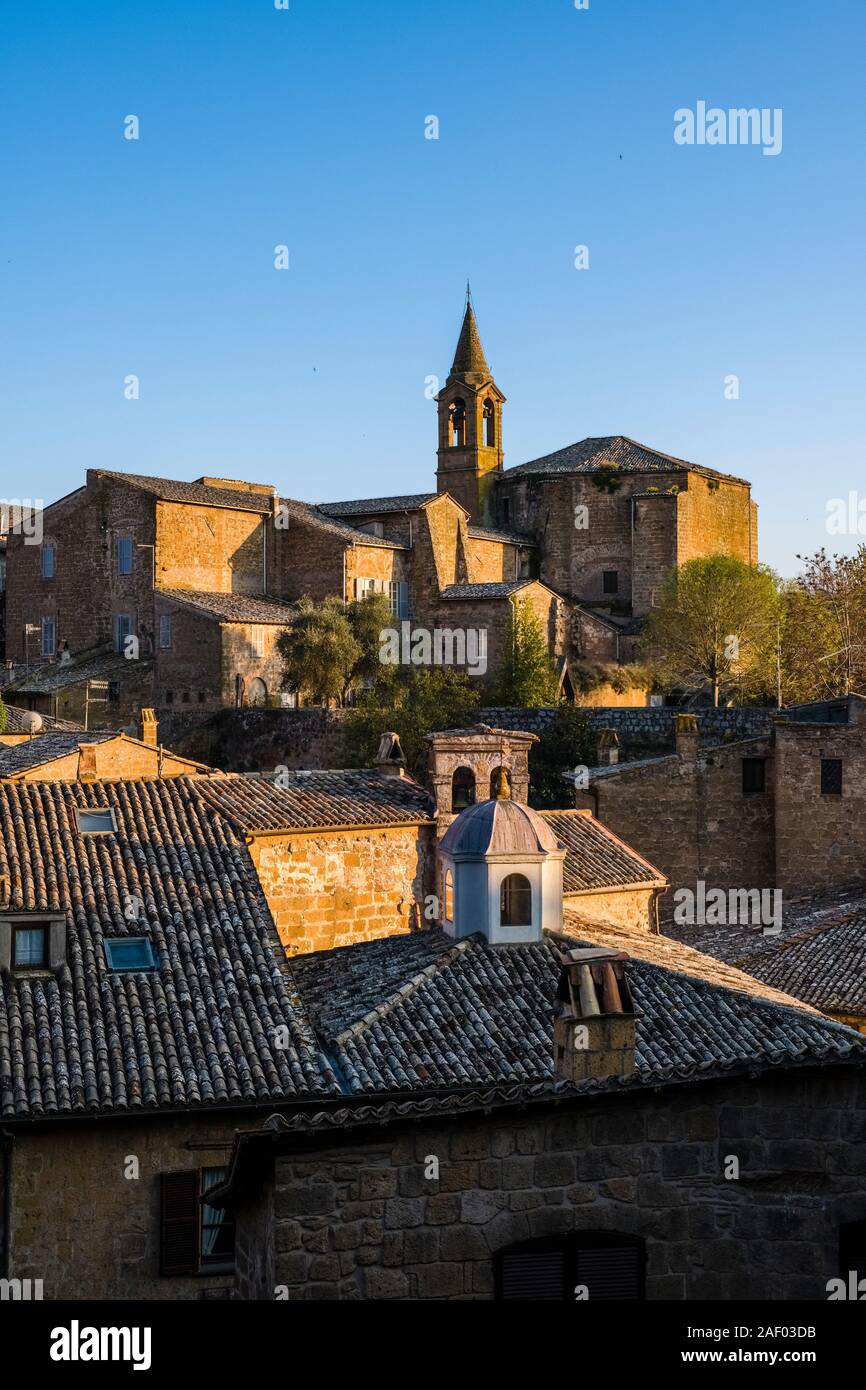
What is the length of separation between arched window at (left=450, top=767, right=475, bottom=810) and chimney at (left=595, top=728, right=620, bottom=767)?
13755mm

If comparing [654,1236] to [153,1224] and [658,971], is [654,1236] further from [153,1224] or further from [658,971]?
[658,971]

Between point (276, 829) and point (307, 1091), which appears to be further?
point (276, 829)

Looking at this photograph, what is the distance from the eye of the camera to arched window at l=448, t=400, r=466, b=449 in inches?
2530

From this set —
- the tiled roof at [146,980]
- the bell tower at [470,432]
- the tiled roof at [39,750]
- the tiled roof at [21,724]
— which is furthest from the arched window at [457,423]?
the tiled roof at [146,980]

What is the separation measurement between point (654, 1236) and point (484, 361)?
193 ft

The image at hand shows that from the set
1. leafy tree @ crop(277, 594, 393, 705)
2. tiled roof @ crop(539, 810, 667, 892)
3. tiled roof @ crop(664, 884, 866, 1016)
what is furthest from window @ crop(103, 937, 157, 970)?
leafy tree @ crop(277, 594, 393, 705)

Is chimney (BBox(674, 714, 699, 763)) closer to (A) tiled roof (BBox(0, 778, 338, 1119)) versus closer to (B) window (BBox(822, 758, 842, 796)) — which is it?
(B) window (BBox(822, 758, 842, 796))

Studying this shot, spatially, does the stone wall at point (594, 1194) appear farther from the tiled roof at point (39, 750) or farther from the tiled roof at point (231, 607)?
the tiled roof at point (231, 607)

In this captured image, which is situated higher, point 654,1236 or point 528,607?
point 528,607

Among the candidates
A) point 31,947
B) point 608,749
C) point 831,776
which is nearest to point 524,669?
point 608,749

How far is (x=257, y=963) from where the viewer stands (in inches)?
671
